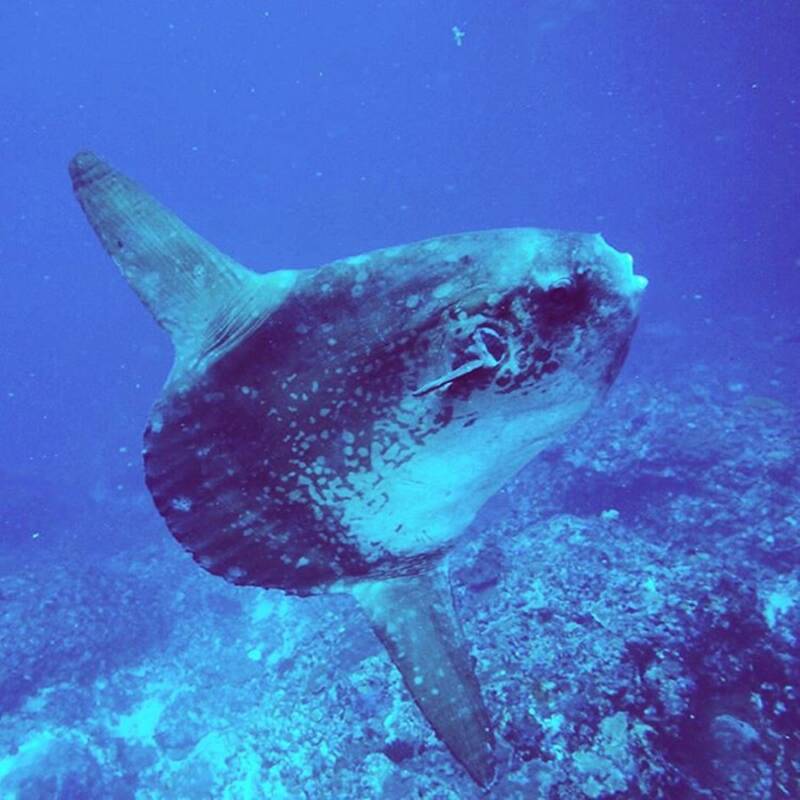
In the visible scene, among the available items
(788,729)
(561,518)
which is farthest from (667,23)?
(788,729)

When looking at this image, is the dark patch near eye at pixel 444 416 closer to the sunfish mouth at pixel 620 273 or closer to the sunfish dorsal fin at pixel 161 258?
the sunfish mouth at pixel 620 273

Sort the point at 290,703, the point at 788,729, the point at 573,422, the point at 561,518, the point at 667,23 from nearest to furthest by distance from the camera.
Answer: the point at 573,422 → the point at 788,729 → the point at 290,703 → the point at 561,518 → the point at 667,23

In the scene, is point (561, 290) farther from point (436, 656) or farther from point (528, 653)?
point (528, 653)

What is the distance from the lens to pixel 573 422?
7.87ft

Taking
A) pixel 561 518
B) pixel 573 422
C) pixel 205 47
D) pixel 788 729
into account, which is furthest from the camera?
pixel 205 47

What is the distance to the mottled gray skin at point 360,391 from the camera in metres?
2.04

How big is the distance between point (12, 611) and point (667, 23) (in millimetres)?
60219

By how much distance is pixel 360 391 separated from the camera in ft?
7.25

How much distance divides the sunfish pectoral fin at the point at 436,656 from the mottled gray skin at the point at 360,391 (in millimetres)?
229

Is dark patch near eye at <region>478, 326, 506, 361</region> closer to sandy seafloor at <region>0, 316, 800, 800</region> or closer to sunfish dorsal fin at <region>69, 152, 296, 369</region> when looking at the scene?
sunfish dorsal fin at <region>69, 152, 296, 369</region>

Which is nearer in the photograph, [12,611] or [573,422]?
[573,422]

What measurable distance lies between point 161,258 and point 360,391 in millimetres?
1279

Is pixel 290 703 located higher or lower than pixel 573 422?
lower

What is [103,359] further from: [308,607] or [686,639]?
[686,639]
